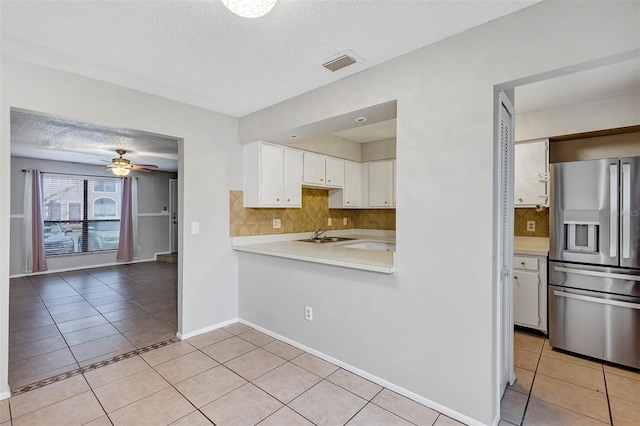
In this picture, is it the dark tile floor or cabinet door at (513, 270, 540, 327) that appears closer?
the dark tile floor

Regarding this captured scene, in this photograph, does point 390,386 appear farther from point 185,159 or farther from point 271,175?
point 185,159

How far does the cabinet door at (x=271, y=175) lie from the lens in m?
3.44

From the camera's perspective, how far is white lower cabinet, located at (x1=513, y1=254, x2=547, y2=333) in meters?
3.12

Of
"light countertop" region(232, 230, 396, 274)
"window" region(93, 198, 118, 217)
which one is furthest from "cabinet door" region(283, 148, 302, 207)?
"window" region(93, 198, 118, 217)

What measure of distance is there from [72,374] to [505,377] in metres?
3.36

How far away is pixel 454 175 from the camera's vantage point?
188 cm

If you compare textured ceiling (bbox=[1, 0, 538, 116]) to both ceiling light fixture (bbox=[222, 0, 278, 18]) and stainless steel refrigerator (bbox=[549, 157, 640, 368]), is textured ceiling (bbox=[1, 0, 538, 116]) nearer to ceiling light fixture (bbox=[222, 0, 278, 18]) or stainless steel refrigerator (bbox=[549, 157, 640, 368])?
ceiling light fixture (bbox=[222, 0, 278, 18])

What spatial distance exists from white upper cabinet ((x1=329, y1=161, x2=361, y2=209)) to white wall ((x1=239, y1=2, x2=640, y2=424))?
2.17 meters

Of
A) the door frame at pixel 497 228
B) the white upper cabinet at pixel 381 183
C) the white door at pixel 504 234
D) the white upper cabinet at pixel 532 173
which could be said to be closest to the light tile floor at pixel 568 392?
the white door at pixel 504 234

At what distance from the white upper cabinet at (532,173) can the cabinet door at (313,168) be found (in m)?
2.32

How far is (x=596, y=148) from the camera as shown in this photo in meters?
3.29

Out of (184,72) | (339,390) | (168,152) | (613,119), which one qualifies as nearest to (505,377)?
(339,390)

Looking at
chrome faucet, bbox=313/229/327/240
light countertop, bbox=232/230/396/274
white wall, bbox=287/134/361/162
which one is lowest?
light countertop, bbox=232/230/396/274

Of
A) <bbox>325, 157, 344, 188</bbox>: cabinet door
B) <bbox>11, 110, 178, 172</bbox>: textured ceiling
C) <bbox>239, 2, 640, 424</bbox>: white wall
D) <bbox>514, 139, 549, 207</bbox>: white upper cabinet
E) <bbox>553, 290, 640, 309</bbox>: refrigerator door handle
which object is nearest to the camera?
<bbox>239, 2, 640, 424</bbox>: white wall
